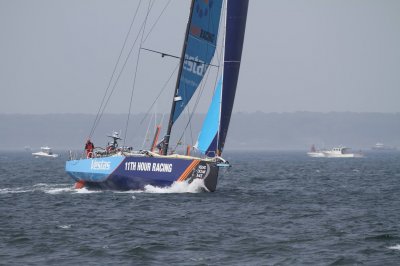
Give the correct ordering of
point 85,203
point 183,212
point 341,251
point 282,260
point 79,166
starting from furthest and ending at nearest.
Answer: point 79,166 → point 85,203 → point 183,212 → point 341,251 → point 282,260

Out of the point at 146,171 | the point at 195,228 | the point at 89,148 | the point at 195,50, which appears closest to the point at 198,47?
the point at 195,50

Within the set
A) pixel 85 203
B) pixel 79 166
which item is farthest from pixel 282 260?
pixel 79 166

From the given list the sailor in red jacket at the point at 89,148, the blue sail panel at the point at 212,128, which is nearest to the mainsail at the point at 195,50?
the blue sail panel at the point at 212,128

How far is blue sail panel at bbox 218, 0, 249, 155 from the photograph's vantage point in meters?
37.0

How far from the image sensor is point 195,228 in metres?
25.7

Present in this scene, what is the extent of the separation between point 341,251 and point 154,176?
16084 millimetres

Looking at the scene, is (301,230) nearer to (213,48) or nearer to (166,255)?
(166,255)

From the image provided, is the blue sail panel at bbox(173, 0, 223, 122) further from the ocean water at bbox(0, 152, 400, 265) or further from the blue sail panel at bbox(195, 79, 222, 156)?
the ocean water at bbox(0, 152, 400, 265)

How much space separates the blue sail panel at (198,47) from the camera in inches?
1475

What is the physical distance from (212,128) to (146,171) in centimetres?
398

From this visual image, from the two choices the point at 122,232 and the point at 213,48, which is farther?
the point at 213,48

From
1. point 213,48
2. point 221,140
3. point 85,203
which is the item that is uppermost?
point 213,48

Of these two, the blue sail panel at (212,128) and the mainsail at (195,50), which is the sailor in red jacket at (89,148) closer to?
the mainsail at (195,50)

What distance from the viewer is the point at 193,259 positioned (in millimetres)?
20203
